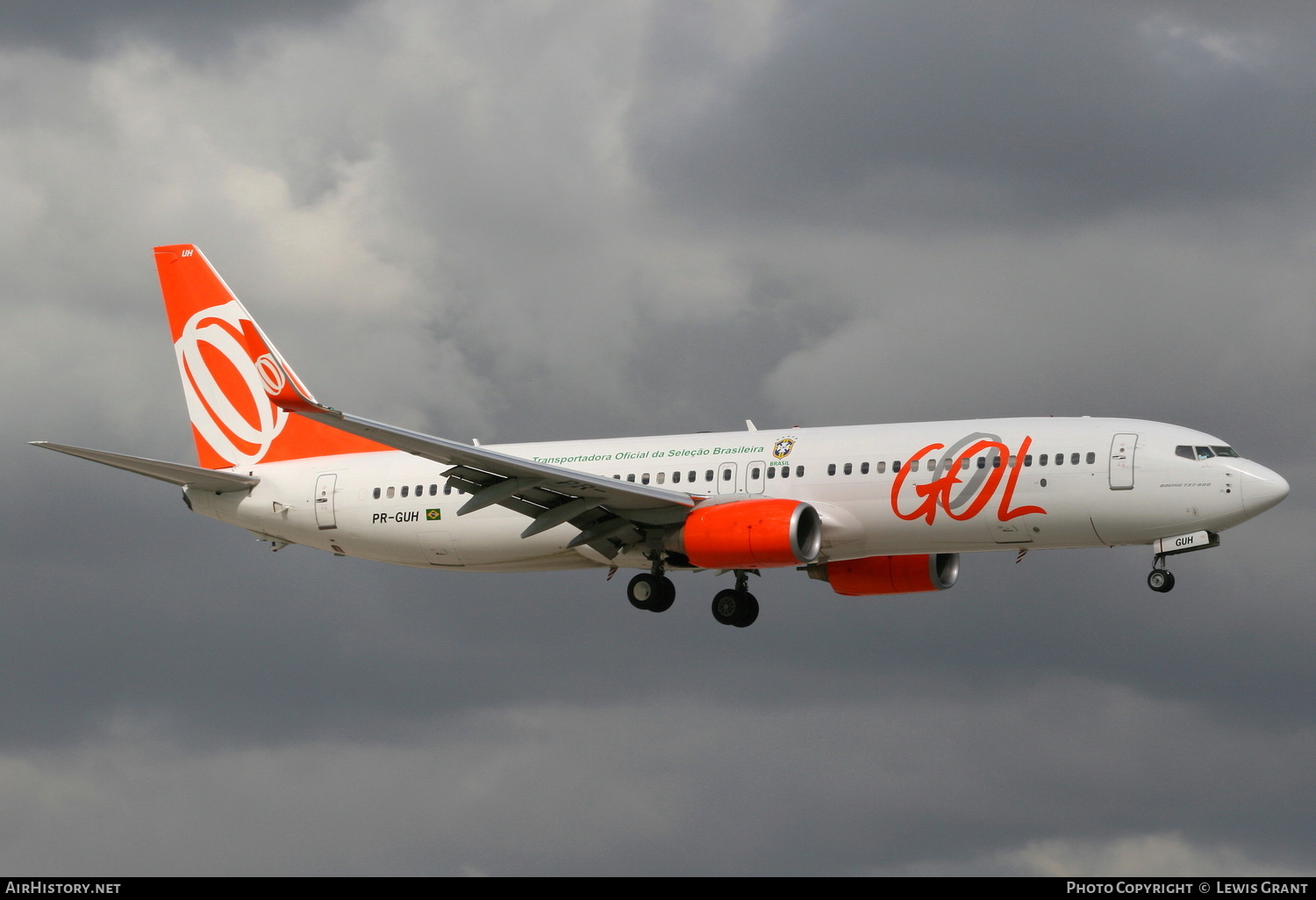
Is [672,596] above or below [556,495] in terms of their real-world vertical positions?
below

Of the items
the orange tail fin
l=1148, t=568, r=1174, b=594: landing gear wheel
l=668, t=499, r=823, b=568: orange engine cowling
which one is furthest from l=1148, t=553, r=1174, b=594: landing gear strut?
the orange tail fin

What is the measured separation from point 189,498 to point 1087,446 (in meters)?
29.7

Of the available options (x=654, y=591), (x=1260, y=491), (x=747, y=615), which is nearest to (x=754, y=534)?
(x=654, y=591)

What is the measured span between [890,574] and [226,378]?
2437cm

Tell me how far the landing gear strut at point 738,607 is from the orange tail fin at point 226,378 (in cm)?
1284

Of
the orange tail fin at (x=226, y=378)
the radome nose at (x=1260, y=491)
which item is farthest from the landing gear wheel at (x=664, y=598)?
the radome nose at (x=1260, y=491)

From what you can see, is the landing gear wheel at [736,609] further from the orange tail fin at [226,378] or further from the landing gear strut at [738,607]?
the orange tail fin at [226,378]

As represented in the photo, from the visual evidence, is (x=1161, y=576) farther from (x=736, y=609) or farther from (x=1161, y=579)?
(x=736, y=609)

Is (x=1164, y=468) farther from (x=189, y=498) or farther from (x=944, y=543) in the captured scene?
(x=189, y=498)

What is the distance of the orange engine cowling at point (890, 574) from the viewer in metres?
54.8

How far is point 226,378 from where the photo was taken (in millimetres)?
60438

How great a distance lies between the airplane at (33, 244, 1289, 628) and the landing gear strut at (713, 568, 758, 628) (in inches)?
2.5

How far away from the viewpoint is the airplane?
154 ft

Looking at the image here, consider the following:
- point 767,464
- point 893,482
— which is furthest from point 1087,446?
point 767,464
